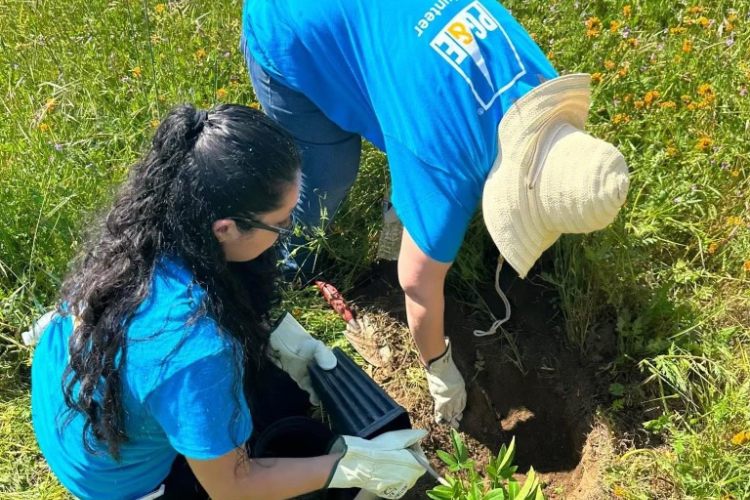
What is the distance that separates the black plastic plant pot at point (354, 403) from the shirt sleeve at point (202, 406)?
1.87 feet

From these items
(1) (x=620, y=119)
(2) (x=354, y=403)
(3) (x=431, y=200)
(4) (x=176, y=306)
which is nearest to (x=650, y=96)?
(1) (x=620, y=119)

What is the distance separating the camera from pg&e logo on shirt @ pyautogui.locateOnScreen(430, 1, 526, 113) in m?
1.35

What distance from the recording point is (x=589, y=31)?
231 cm

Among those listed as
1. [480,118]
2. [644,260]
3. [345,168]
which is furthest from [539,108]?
[644,260]

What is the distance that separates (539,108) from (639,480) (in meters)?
1.08

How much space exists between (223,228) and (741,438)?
1324 millimetres

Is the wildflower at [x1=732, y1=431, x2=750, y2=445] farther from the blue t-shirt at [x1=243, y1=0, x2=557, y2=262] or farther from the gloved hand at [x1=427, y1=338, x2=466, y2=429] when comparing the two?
the blue t-shirt at [x1=243, y1=0, x2=557, y2=262]

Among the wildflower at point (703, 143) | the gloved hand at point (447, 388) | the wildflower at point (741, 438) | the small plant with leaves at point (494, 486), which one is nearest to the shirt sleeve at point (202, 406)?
the small plant with leaves at point (494, 486)

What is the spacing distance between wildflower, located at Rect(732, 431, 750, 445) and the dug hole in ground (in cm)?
34

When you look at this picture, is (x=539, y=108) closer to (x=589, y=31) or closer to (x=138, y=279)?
(x=138, y=279)

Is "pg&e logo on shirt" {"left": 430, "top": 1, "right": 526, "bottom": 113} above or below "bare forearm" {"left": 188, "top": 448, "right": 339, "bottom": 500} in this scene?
above

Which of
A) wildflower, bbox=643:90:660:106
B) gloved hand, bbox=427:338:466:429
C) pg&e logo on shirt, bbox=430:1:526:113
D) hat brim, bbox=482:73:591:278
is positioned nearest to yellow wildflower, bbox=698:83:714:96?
wildflower, bbox=643:90:660:106

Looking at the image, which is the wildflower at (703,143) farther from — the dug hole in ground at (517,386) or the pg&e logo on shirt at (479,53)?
the pg&e logo on shirt at (479,53)

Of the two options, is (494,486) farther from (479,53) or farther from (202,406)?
(479,53)
